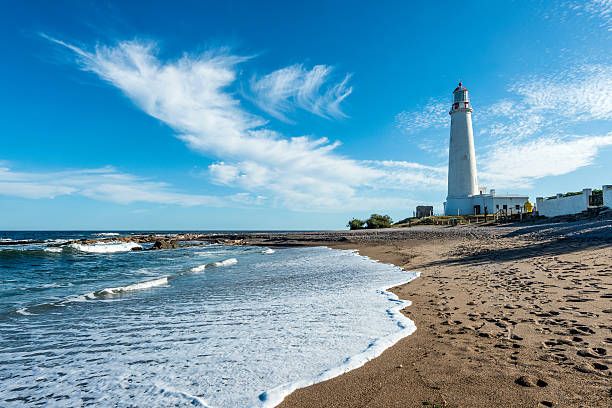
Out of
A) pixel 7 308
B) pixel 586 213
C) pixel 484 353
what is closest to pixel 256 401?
pixel 484 353

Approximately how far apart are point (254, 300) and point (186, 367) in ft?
13.6

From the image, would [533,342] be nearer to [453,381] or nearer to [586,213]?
[453,381]

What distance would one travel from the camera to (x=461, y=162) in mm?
47188

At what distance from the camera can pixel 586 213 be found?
2488 cm

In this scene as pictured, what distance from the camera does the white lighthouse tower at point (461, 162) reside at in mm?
46656

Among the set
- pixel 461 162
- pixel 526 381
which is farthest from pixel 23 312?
pixel 461 162

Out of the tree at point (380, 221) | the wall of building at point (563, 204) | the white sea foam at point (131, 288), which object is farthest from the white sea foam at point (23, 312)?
the tree at point (380, 221)

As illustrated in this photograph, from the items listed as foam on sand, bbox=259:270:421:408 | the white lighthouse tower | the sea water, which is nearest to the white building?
the white lighthouse tower

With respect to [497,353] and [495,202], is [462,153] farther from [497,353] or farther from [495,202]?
[497,353]

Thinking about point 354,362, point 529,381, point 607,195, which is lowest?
point 354,362

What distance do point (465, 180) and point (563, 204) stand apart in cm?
1711

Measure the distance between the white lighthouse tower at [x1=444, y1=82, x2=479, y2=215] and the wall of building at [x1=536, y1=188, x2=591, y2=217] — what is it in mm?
12727

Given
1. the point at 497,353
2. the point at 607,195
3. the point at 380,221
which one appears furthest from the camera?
the point at 380,221

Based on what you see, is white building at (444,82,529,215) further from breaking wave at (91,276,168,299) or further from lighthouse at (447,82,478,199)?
breaking wave at (91,276,168,299)
